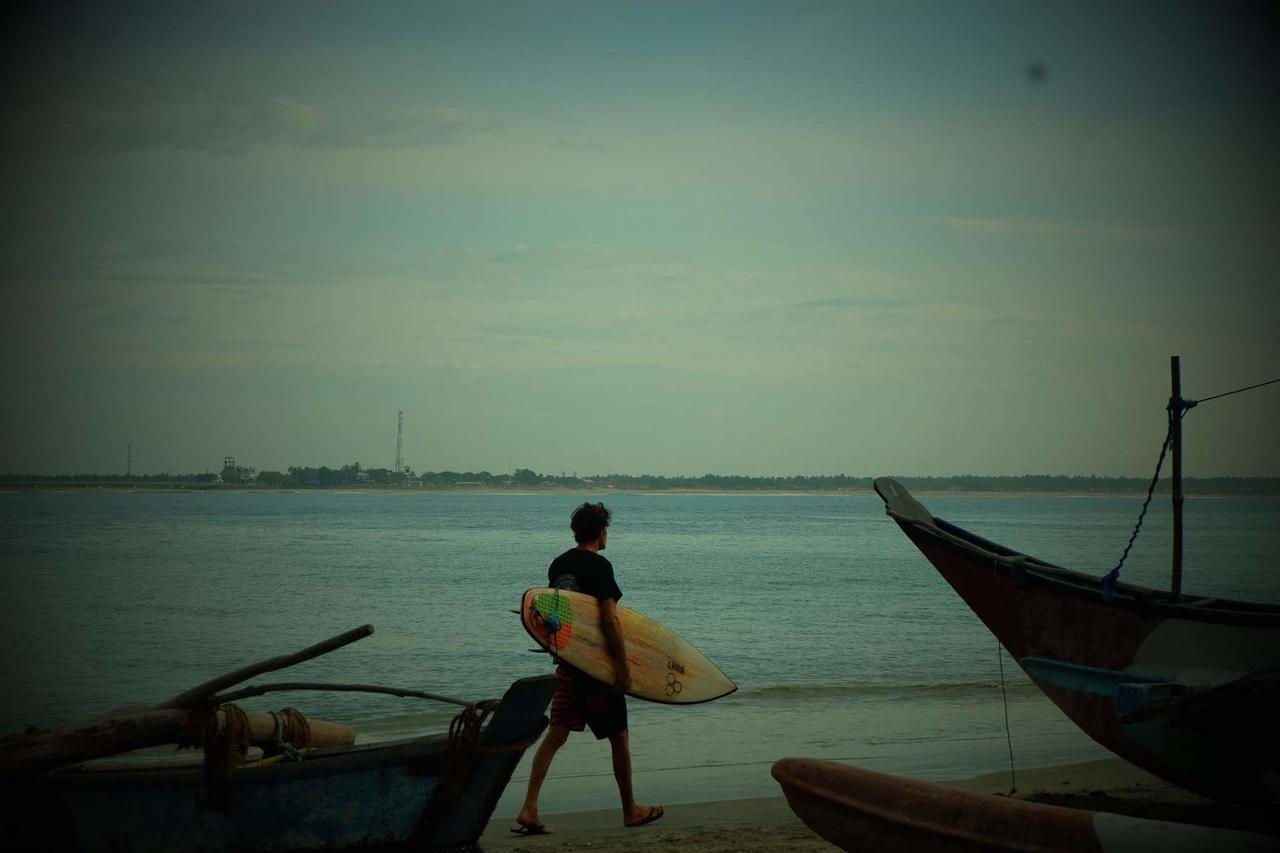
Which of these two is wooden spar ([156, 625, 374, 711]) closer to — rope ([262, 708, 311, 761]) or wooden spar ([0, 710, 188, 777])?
wooden spar ([0, 710, 188, 777])

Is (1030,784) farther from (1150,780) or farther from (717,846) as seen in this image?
(717,846)

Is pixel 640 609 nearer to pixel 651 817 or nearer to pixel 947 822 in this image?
pixel 651 817

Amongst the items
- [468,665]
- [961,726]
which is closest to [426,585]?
[468,665]

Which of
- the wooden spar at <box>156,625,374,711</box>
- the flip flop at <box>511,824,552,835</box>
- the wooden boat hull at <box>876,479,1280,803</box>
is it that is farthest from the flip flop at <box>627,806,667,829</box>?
the wooden boat hull at <box>876,479,1280,803</box>

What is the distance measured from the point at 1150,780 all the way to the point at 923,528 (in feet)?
9.06

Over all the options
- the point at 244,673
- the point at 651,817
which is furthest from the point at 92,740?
the point at 651,817

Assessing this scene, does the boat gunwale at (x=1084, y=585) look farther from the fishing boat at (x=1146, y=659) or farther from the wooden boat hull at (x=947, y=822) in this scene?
the wooden boat hull at (x=947, y=822)

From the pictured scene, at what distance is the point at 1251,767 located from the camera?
5770 mm

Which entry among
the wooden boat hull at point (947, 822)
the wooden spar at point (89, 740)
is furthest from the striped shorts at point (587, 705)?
the wooden spar at point (89, 740)

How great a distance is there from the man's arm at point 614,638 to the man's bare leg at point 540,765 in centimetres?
44

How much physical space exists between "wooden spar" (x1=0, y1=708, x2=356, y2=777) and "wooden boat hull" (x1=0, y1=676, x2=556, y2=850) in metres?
0.13

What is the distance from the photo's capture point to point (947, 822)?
4.91m

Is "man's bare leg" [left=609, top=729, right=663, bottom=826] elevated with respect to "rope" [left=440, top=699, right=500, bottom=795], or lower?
lower

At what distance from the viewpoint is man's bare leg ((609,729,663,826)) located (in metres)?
6.08
